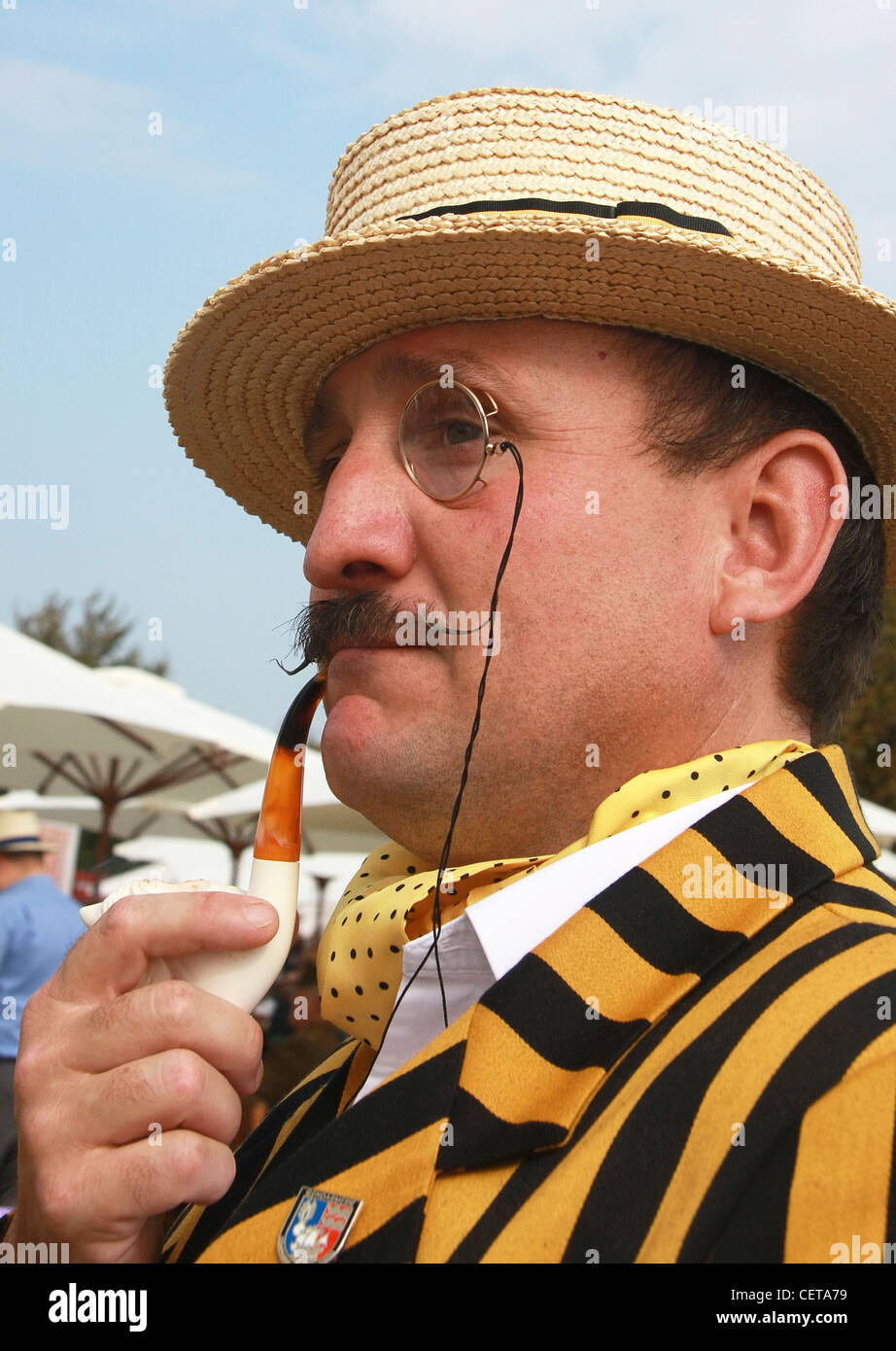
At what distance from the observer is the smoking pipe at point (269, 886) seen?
1488 millimetres

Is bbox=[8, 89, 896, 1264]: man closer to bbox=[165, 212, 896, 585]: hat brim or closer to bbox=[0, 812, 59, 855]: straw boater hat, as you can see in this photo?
bbox=[165, 212, 896, 585]: hat brim

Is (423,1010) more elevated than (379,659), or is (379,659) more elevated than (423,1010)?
(379,659)

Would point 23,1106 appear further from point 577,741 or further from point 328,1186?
point 577,741

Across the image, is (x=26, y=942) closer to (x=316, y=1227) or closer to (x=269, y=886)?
(x=269, y=886)

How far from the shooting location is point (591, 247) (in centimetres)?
170

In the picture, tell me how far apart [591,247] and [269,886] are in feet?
3.47

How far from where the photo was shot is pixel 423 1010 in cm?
160

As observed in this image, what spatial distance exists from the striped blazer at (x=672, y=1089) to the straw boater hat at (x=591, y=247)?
2.49 feet
